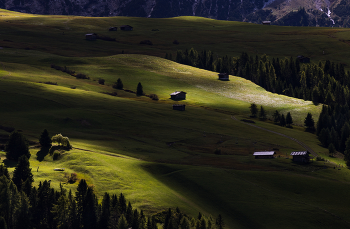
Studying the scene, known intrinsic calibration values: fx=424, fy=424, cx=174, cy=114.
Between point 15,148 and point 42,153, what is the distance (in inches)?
283

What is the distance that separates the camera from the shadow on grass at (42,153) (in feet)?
281

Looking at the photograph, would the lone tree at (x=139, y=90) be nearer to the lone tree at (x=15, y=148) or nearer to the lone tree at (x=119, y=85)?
the lone tree at (x=119, y=85)

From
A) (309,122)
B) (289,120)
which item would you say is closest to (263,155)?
(289,120)

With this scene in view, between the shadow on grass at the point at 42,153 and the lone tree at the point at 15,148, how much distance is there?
8.79 feet

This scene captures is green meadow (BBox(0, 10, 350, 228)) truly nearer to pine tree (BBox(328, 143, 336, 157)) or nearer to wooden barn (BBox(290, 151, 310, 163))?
pine tree (BBox(328, 143, 336, 157))

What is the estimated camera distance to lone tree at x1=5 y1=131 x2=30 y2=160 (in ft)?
269

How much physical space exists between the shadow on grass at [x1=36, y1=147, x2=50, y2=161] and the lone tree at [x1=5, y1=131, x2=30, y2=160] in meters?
2.68

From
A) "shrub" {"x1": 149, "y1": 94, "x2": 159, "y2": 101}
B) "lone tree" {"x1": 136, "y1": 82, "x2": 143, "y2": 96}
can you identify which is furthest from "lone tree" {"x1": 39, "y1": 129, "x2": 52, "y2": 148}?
"lone tree" {"x1": 136, "y1": 82, "x2": 143, "y2": 96}

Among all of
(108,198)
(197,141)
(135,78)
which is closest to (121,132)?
(197,141)

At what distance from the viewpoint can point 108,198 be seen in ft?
218

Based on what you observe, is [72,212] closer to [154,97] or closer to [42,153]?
[42,153]

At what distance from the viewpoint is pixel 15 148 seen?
82.2 meters

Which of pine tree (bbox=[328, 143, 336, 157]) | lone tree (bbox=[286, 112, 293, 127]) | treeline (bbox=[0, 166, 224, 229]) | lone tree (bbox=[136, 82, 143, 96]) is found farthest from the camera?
lone tree (bbox=[136, 82, 143, 96])

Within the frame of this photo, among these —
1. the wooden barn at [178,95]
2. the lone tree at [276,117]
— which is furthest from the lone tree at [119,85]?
the lone tree at [276,117]
